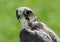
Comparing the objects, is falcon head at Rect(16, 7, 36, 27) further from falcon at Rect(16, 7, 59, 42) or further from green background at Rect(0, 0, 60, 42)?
green background at Rect(0, 0, 60, 42)

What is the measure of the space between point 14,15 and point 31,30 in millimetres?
4339

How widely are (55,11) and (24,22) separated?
4509mm

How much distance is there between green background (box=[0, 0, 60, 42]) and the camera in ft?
19.9

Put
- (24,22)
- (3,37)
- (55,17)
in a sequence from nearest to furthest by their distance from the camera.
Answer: (24,22) < (3,37) < (55,17)

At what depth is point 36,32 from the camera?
214 cm

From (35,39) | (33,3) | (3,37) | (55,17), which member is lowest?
(35,39)

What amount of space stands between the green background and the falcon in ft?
11.9

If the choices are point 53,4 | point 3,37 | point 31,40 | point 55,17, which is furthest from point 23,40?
point 53,4

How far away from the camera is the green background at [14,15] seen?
6.07 meters

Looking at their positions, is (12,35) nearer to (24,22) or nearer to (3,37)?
(3,37)

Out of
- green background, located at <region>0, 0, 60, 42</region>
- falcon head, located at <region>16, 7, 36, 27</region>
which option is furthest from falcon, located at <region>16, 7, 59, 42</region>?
green background, located at <region>0, 0, 60, 42</region>

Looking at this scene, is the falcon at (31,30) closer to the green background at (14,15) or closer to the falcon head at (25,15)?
the falcon head at (25,15)

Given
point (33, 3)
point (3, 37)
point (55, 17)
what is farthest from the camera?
point (33, 3)

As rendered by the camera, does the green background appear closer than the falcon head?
No
